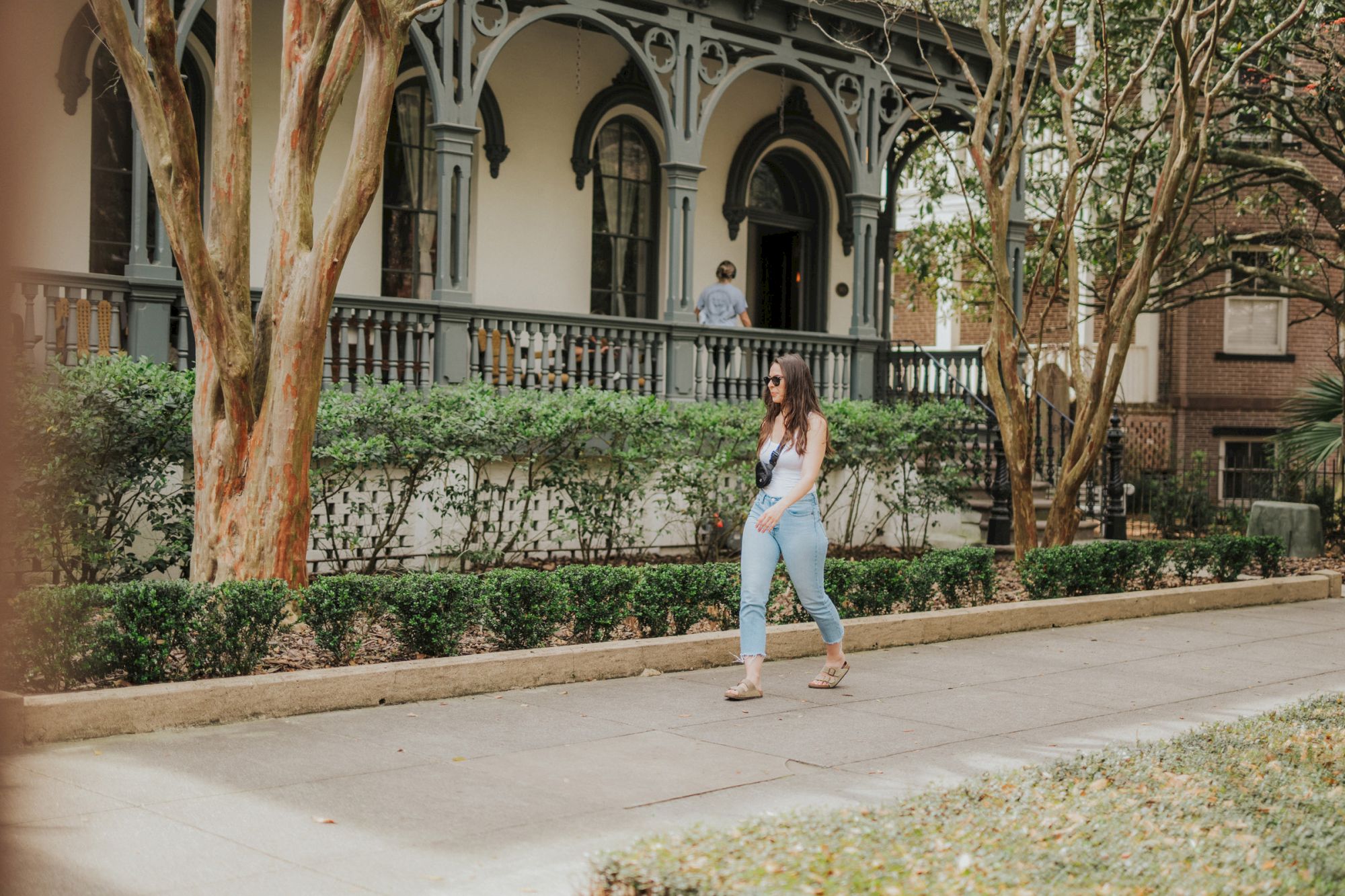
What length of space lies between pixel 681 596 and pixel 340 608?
7.96 feet

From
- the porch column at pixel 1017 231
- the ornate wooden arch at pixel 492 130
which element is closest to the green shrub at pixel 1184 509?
the porch column at pixel 1017 231

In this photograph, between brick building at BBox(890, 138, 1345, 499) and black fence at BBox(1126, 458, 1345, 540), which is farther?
brick building at BBox(890, 138, 1345, 499)

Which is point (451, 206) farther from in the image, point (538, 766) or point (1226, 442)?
point (1226, 442)

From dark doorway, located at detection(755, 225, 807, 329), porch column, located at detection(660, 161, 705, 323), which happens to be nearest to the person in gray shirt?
porch column, located at detection(660, 161, 705, 323)

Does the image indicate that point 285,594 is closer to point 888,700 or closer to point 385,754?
point 385,754

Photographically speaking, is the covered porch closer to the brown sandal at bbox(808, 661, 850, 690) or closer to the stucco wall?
the stucco wall

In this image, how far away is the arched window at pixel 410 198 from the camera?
1484 centimetres

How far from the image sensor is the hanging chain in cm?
1595

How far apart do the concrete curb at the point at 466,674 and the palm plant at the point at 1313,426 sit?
7480 millimetres

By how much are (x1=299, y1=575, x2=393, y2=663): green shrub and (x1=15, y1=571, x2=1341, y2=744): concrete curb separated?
40 cm

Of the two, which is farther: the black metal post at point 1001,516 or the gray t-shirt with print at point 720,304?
the gray t-shirt with print at point 720,304

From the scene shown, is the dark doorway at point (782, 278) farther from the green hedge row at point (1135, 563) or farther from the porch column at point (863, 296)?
the green hedge row at point (1135, 563)

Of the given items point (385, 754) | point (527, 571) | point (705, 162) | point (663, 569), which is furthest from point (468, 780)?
point (705, 162)

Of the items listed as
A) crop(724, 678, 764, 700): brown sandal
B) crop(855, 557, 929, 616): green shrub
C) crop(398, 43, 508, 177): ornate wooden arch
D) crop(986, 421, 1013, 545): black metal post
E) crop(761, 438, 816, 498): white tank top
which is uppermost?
crop(398, 43, 508, 177): ornate wooden arch
